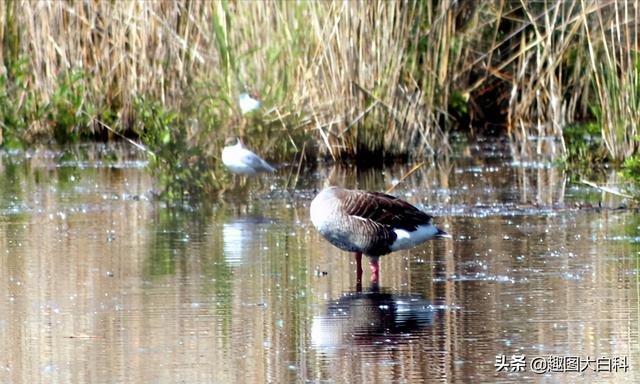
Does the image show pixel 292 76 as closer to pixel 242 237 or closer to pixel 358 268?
pixel 242 237

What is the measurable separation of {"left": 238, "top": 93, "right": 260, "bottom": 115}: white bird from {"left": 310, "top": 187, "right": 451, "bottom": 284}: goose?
6.32m

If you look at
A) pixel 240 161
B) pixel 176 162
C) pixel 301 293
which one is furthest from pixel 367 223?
pixel 176 162

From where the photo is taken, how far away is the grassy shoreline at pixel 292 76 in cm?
1473

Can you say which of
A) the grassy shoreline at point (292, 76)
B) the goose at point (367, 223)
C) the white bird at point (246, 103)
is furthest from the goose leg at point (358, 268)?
the white bird at point (246, 103)

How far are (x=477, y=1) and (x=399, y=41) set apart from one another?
4.63m

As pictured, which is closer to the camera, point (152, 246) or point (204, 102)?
point (152, 246)

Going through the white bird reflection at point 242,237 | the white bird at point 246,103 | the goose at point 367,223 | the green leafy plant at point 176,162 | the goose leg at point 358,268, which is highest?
the white bird at point 246,103

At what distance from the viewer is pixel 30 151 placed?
19266 mm

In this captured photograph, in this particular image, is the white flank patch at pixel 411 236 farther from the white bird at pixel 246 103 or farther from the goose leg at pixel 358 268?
the white bird at pixel 246 103

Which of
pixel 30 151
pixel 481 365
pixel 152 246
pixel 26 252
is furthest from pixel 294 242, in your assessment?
pixel 30 151

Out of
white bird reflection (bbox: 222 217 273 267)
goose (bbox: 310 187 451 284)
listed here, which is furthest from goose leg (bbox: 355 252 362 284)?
white bird reflection (bbox: 222 217 273 267)

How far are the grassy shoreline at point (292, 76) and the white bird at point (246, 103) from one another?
2.7 inches

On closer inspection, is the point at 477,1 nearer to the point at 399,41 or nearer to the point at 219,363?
the point at 399,41

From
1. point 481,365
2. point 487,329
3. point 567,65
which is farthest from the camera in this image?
point 567,65
